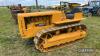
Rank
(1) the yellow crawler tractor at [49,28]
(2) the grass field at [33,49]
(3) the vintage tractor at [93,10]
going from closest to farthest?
(2) the grass field at [33,49] → (1) the yellow crawler tractor at [49,28] → (3) the vintage tractor at [93,10]

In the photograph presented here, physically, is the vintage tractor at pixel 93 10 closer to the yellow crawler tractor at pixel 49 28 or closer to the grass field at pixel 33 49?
the grass field at pixel 33 49

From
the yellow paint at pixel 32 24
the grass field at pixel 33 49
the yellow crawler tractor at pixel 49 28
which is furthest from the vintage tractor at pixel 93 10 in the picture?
the yellow paint at pixel 32 24

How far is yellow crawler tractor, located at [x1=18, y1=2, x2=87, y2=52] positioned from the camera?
6121 mm

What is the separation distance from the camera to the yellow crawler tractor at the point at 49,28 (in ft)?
20.1

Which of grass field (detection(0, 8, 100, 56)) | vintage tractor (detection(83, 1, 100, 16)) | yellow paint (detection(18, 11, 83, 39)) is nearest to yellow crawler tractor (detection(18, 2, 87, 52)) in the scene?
yellow paint (detection(18, 11, 83, 39))

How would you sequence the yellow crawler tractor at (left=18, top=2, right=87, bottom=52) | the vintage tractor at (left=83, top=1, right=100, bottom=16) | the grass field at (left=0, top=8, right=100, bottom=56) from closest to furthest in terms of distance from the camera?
the grass field at (left=0, top=8, right=100, bottom=56), the yellow crawler tractor at (left=18, top=2, right=87, bottom=52), the vintage tractor at (left=83, top=1, right=100, bottom=16)

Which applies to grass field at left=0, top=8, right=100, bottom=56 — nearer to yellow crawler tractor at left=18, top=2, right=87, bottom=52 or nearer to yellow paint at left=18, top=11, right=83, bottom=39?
yellow crawler tractor at left=18, top=2, right=87, bottom=52

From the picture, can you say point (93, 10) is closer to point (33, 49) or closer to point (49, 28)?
point (49, 28)

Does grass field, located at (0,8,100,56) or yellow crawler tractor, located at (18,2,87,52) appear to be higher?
yellow crawler tractor, located at (18,2,87,52)

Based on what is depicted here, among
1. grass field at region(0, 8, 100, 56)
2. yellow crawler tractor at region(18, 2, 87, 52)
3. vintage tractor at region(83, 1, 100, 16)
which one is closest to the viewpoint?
grass field at region(0, 8, 100, 56)

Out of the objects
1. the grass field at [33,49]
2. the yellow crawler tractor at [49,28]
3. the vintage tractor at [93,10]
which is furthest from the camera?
the vintage tractor at [93,10]

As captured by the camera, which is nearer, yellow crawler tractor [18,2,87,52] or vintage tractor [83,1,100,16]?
yellow crawler tractor [18,2,87,52]

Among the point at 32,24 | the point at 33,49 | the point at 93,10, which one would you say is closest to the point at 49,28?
the point at 32,24

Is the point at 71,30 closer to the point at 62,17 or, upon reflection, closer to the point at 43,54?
the point at 62,17
